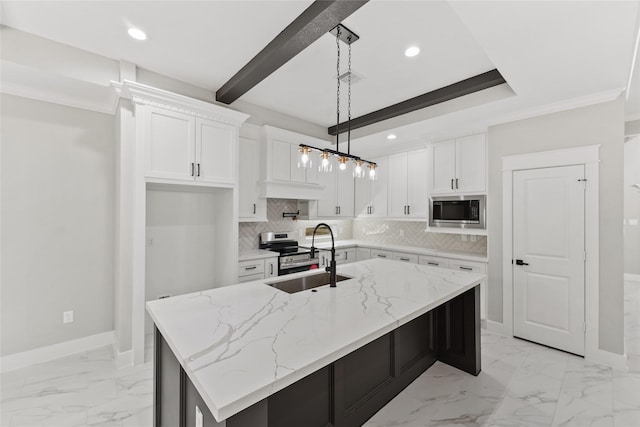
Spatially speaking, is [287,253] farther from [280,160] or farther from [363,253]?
[363,253]

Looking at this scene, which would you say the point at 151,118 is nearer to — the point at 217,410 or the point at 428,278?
the point at 217,410

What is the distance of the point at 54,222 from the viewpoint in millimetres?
2840

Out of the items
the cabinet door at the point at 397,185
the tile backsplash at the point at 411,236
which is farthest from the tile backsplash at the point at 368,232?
the cabinet door at the point at 397,185

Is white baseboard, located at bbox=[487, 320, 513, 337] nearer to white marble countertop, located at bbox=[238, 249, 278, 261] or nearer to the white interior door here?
the white interior door

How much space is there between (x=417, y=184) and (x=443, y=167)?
601mm

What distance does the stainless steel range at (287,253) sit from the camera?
12.6 ft

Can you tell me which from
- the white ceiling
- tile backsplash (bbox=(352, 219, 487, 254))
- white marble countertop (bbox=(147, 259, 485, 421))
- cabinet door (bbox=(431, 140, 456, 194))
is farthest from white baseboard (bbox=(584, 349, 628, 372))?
the white ceiling

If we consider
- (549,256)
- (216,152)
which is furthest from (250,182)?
(549,256)

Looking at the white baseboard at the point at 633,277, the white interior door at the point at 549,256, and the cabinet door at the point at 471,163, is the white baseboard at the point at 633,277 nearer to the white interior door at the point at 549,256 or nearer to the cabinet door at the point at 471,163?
the white interior door at the point at 549,256

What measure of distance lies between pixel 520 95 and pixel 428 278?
6.77 ft

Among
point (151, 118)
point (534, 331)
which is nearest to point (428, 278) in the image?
point (534, 331)

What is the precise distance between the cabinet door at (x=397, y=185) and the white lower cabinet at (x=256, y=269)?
7.55 ft

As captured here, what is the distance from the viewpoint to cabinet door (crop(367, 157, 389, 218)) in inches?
197

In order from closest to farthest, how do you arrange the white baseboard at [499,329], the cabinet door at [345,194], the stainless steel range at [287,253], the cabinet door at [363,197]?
1. the white baseboard at [499,329]
2. the stainless steel range at [287,253]
3. the cabinet door at [345,194]
4. the cabinet door at [363,197]
